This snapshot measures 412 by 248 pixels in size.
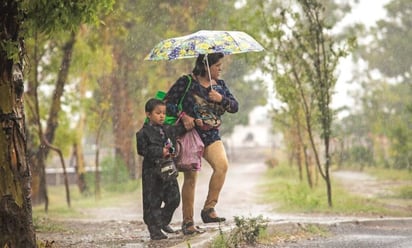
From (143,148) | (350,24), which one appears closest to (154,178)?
(143,148)

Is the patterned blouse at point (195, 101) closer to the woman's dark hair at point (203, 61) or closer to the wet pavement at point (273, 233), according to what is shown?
the woman's dark hair at point (203, 61)

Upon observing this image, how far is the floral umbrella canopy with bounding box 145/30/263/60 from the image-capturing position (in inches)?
266

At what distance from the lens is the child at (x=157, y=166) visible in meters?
6.59

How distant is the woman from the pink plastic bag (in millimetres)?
123

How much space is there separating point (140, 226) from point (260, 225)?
2877 millimetres

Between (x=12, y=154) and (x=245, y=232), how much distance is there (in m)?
2.59

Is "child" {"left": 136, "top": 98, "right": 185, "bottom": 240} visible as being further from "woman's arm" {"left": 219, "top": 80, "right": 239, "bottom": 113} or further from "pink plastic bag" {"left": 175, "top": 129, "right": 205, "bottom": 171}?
"woman's arm" {"left": 219, "top": 80, "right": 239, "bottom": 113}

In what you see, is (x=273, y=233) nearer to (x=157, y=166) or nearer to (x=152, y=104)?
(x=157, y=166)

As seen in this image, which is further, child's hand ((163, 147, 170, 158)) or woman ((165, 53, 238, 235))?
woman ((165, 53, 238, 235))

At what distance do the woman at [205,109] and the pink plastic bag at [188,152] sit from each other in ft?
0.40

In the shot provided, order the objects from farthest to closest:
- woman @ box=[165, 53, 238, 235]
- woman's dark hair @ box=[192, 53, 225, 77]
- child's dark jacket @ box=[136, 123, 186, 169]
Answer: woman's dark hair @ box=[192, 53, 225, 77]
woman @ box=[165, 53, 238, 235]
child's dark jacket @ box=[136, 123, 186, 169]

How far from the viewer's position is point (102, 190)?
24.3m

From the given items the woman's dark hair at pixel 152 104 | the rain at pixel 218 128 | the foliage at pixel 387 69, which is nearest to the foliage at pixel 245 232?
the rain at pixel 218 128

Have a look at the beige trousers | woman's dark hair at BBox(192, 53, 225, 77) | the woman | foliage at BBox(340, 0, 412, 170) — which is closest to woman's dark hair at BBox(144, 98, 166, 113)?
the woman
